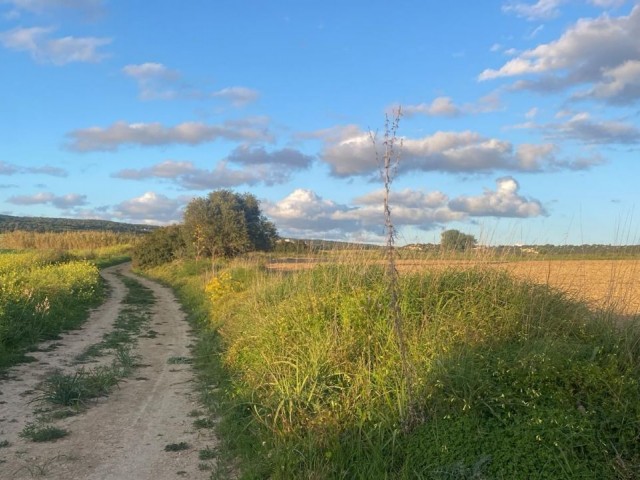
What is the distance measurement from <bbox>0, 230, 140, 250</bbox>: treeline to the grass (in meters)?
44.9

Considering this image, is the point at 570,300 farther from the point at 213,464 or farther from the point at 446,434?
the point at 213,464

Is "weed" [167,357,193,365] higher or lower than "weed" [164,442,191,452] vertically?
lower

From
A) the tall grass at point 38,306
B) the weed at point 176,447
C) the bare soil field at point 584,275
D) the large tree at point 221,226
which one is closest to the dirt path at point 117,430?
the weed at point 176,447

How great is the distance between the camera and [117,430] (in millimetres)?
6637

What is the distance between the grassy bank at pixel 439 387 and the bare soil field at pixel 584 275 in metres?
0.31

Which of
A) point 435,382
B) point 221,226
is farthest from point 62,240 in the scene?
point 435,382

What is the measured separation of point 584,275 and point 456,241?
2.08 meters

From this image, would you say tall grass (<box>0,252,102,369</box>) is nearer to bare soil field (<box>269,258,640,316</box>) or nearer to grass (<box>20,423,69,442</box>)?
grass (<box>20,423,69,442</box>)

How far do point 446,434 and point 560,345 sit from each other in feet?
6.62

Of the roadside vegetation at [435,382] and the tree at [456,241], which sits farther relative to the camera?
the tree at [456,241]

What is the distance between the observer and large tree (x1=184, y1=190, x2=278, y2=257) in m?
36.5

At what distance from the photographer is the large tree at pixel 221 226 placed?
1437 inches

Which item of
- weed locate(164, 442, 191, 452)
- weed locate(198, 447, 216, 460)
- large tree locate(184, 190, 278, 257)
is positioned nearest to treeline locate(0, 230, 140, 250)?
large tree locate(184, 190, 278, 257)

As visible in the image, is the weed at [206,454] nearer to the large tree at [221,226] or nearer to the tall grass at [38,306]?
the tall grass at [38,306]
